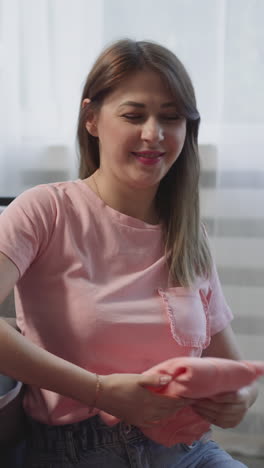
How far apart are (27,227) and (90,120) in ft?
0.89

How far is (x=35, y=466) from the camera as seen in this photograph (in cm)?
105

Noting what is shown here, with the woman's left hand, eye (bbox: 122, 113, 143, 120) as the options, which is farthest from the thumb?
eye (bbox: 122, 113, 143, 120)

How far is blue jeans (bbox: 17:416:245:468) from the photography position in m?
1.03

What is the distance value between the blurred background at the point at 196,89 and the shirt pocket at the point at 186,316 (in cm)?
68

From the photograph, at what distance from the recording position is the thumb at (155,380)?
36.6 inches

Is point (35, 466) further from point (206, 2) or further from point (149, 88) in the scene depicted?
point (206, 2)

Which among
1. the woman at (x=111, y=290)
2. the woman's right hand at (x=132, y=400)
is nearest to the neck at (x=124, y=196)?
the woman at (x=111, y=290)

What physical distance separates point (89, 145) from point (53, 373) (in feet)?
1.59

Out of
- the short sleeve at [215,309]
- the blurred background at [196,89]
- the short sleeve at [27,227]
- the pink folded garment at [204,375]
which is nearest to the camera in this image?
the pink folded garment at [204,375]

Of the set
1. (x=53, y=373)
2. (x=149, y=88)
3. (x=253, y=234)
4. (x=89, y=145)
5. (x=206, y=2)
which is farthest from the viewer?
(x=253, y=234)

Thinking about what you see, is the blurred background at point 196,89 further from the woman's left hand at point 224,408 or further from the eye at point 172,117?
the woman's left hand at point 224,408

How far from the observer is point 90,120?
1166 millimetres

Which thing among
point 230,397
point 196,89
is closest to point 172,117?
point 230,397

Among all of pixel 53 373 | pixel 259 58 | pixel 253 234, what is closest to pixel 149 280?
pixel 53 373
